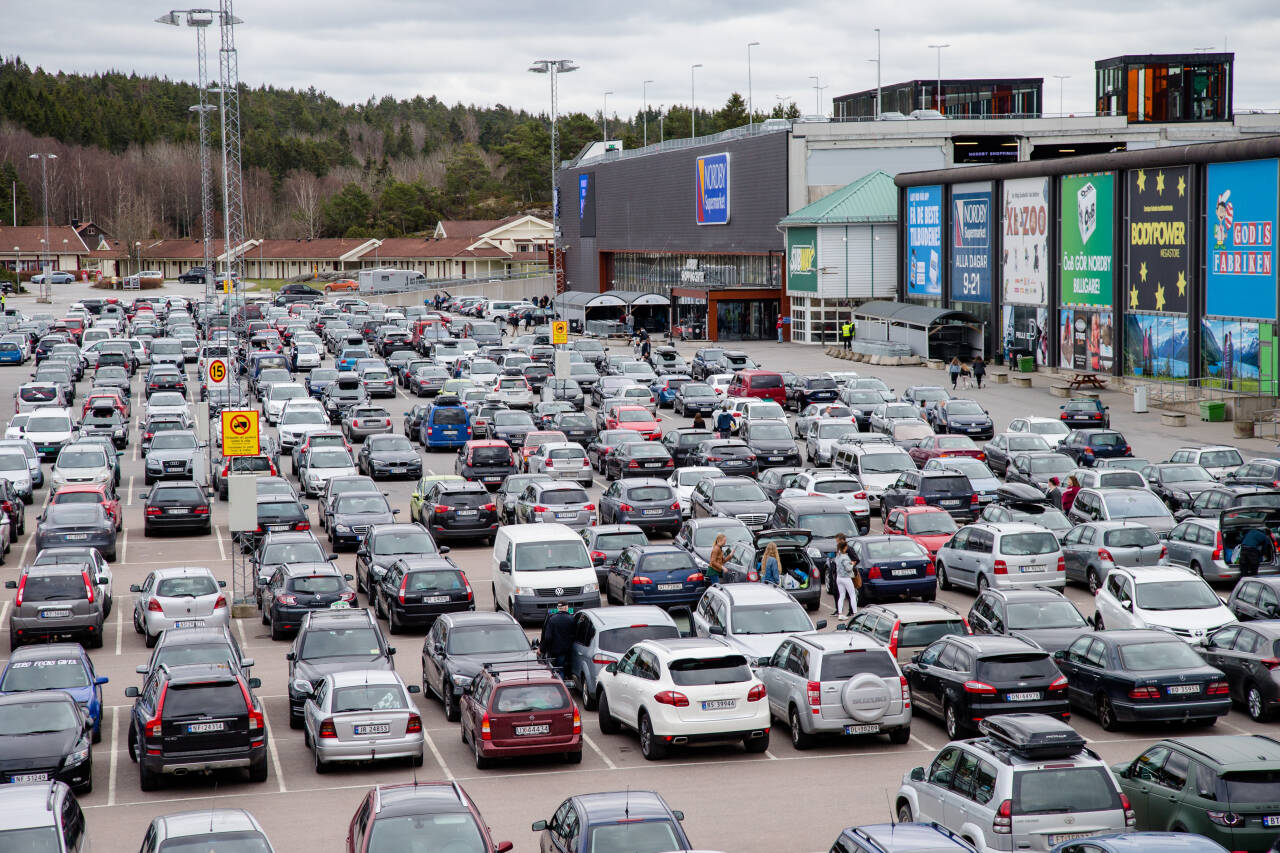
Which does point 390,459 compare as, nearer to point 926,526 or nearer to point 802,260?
point 926,526

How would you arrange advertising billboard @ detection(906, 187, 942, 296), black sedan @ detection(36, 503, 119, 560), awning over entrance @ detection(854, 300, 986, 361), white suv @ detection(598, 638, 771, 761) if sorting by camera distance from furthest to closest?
advertising billboard @ detection(906, 187, 942, 296), awning over entrance @ detection(854, 300, 986, 361), black sedan @ detection(36, 503, 119, 560), white suv @ detection(598, 638, 771, 761)

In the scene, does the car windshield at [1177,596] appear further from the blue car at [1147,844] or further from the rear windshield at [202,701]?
the rear windshield at [202,701]

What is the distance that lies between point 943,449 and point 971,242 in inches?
1376

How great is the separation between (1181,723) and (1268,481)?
14.7 m

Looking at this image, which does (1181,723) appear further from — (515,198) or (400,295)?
(515,198)

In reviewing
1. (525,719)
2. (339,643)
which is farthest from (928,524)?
(525,719)

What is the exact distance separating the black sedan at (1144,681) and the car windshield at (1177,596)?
2.90 meters

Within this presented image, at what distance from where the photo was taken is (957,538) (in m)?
27.7

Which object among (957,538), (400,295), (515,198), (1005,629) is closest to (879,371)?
(957,538)

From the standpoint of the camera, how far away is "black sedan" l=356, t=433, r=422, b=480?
41.4 meters

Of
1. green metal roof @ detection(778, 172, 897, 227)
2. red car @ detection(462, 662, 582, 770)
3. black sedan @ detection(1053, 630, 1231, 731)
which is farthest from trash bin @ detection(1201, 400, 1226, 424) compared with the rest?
red car @ detection(462, 662, 582, 770)

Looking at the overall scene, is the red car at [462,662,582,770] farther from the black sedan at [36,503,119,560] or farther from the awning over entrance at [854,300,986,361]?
the awning over entrance at [854,300,986,361]

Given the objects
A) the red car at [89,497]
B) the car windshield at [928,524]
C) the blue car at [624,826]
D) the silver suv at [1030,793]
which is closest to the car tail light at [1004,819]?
the silver suv at [1030,793]

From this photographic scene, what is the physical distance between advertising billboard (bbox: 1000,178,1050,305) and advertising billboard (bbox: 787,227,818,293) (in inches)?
601
